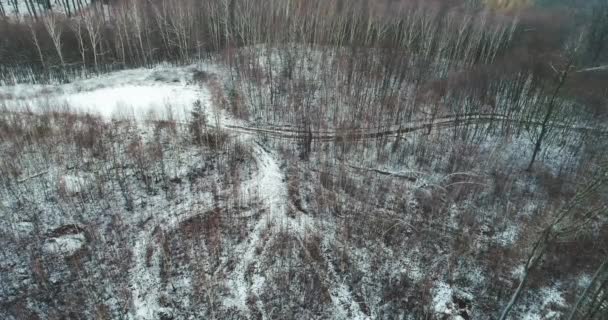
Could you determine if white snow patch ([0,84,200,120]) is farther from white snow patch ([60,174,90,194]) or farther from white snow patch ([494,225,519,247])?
white snow patch ([494,225,519,247])

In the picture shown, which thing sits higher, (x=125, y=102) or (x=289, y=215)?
(x=125, y=102)

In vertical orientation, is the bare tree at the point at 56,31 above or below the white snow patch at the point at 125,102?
above

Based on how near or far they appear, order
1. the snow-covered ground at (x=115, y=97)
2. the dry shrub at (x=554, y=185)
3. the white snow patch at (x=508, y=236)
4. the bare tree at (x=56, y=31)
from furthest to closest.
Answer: the bare tree at (x=56, y=31)
the snow-covered ground at (x=115, y=97)
the dry shrub at (x=554, y=185)
the white snow patch at (x=508, y=236)

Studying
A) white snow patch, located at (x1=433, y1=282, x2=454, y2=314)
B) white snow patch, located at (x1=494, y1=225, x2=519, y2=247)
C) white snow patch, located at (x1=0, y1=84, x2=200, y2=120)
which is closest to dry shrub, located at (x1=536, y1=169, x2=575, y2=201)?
white snow patch, located at (x1=494, y1=225, x2=519, y2=247)

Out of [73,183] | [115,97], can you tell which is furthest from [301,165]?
[115,97]

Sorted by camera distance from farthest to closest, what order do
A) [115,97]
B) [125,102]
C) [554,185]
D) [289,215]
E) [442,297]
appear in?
[115,97] → [125,102] → [554,185] → [289,215] → [442,297]

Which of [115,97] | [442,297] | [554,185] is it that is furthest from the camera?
[115,97]

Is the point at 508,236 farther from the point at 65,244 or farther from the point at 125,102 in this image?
the point at 125,102

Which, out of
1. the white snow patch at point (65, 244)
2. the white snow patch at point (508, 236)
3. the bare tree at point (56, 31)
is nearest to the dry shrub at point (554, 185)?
the white snow patch at point (508, 236)

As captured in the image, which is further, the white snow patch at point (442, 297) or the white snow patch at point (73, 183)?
the white snow patch at point (73, 183)

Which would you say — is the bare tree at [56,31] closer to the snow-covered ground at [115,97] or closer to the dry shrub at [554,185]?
the snow-covered ground at [115,97]
